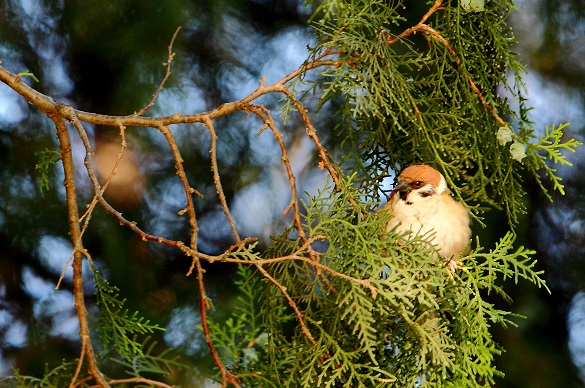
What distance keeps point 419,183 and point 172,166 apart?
1.00m

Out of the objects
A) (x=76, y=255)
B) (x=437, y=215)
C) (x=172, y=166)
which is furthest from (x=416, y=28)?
(x=172, y=166)

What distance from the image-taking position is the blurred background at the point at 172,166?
2.62 meters

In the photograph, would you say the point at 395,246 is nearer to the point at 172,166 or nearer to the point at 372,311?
the point at 372,311

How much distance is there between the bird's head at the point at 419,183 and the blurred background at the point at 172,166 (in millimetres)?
591

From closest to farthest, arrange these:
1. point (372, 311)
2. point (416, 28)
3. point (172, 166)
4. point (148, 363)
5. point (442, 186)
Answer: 1. point (372, 311)
2. point (416, 28)
3. point (148, 363)
4. point (442, 186)
5. point (172, 166)

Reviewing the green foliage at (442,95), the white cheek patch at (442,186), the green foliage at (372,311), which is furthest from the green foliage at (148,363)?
the white cheek patch at (442,186)

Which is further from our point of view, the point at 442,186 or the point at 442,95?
the point at 442,186

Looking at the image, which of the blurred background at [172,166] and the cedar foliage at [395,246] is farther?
the blurred background at [172,166]

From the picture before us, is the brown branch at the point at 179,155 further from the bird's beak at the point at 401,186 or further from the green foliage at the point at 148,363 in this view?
the bird's beak at the point at 401,186

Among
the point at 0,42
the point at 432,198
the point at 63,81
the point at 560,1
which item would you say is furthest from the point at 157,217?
the point at 560,1

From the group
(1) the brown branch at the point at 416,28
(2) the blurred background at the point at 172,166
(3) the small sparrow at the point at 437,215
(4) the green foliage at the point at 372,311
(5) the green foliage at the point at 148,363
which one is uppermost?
(2) the blurred background at the point at 172,166

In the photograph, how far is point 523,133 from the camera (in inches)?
71.1

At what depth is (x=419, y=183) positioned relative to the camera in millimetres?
2002

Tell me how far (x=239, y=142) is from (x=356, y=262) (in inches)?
47.1
